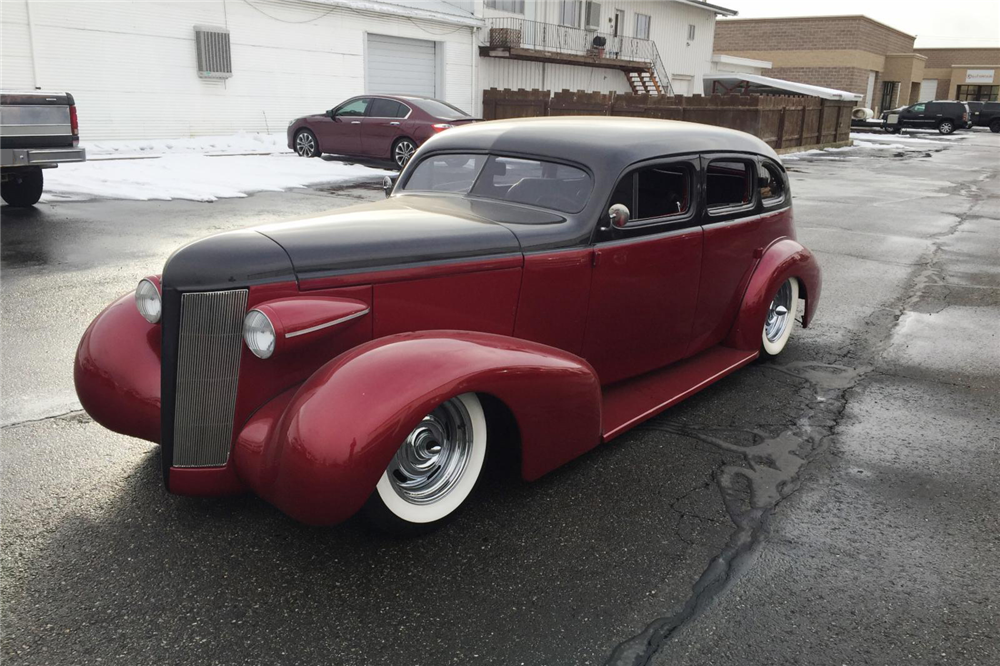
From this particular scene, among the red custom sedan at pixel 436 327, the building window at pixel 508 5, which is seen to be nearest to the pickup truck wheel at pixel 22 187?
the red custom sedan at pixel 436 327

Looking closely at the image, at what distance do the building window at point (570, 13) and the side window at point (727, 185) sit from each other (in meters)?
27.9

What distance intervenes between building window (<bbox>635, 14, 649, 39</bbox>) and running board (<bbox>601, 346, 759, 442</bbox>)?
106 feet

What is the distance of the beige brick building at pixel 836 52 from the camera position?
50.7 m

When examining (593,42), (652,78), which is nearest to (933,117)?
(652,78)

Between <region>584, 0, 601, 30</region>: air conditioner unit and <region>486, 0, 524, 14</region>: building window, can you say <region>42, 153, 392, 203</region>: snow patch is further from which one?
<region>584, 0, 601, 30</region>: air conditioner unit

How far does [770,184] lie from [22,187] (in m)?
9.79

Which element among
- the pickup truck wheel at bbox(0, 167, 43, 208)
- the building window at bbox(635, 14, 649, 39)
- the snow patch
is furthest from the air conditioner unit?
the pickup truck wheel at bbox(0, 167, 43, 208)

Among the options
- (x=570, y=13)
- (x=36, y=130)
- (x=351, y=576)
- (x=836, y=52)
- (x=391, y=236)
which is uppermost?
(x=836, y=52)

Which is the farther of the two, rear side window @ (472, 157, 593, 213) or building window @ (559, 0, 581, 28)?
building window @ (559, 0, 581, 28)

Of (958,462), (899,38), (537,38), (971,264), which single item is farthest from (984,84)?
(958,462)

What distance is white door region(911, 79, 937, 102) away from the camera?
70.1 meters

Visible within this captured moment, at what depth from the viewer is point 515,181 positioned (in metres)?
4.05

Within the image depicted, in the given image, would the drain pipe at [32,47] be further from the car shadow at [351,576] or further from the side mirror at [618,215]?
the side mirror at [618,215]

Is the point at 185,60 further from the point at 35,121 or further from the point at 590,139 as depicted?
the point at 590,139
